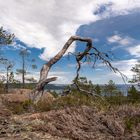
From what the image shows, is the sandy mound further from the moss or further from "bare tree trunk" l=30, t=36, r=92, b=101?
"bare tree trunk" l=30, t=36, r=92, b=101

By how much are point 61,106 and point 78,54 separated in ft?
24.6

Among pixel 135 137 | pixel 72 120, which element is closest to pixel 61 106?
pixel 72 120

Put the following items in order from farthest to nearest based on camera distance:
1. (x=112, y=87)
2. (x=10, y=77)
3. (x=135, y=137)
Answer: (x=112, y=87)
(x=10, y=77)
(x=135, y=137)

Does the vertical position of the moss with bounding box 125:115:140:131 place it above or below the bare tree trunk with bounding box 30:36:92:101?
below

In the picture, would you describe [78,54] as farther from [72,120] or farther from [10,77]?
[10,77]

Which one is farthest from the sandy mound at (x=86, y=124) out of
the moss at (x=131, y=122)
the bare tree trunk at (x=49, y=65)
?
the bare tree trunk at (x=49, y=65)

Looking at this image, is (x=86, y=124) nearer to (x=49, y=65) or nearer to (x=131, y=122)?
(x=131, y=122)

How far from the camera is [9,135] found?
7.40 metres

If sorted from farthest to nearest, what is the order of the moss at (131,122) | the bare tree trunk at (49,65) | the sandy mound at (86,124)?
the bare tree trunk at (49,65), the moss at (131,122), the sandy mound at (86,124)

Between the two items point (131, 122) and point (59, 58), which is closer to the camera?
point (131, 122)

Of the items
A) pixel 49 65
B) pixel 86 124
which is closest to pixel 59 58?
pixel 49 65

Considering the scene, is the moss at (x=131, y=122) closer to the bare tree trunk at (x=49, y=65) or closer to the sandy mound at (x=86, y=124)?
the sandy mound at (x=86, y=124)

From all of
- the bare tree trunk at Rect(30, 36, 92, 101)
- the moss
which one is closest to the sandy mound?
the moss

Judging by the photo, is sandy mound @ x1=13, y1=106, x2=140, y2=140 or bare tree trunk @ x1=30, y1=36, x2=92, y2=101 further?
bare tree trunk @ x1=30, y1=36, x2=92, y2=101
